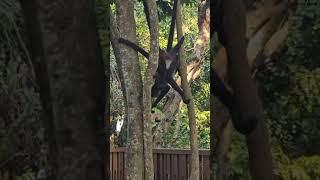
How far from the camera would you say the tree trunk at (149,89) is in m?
4.90

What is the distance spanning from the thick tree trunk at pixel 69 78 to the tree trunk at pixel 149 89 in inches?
148

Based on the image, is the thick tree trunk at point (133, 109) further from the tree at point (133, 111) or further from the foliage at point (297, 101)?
the foliage at point (297, 101)

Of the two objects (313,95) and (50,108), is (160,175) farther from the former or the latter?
(50,108)

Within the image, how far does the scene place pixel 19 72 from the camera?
2.21m

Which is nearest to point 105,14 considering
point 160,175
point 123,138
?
point 160,175

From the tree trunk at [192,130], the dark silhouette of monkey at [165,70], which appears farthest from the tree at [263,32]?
the tree trunk at [192,130]

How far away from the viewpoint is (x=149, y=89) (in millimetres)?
5164

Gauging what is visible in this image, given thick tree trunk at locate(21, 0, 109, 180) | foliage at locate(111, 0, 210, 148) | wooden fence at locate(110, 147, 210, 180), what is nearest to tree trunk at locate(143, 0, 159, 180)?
wooden fence at locate(110, 147, 210, 180)

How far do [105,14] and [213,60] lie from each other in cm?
47

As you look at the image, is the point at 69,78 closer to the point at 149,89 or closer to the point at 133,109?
the point at 133,109

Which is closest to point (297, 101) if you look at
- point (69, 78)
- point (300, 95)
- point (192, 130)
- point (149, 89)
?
point (300, 95)

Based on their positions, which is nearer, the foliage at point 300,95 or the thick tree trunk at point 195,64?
the foliage at point 300,95

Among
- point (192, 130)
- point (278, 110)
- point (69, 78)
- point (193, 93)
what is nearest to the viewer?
point (69, 78)

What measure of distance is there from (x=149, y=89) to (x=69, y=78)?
408 cm
